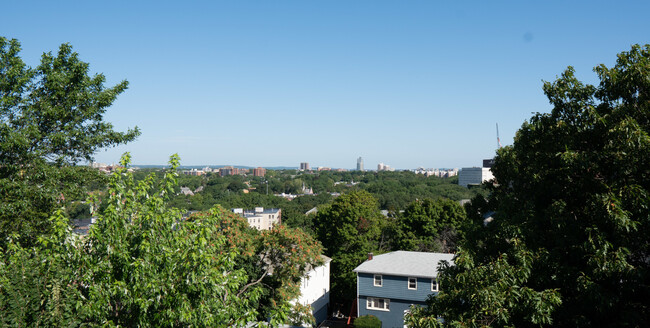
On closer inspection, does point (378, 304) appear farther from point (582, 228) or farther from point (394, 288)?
point (582, 228)

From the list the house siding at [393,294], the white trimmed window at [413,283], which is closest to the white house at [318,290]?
the house siding at [393,294]

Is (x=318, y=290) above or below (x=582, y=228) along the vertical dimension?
below

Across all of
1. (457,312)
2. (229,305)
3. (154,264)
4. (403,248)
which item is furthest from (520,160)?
(403,248)

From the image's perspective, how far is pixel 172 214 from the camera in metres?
8.05

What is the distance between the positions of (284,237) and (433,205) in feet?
81.1

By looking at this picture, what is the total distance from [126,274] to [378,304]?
2356cm

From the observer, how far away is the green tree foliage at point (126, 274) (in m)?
6.87

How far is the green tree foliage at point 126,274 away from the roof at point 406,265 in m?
20.6

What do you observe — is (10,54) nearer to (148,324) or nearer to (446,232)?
(148,324)

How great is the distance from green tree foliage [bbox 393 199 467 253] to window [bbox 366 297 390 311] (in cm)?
1282

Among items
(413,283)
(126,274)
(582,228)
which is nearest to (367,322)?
(413,283)

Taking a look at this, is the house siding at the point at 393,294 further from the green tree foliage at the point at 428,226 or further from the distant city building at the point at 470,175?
the distant city building at the point at 470,175

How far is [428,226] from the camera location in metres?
41.8

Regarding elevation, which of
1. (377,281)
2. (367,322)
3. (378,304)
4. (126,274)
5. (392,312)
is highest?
(126,274)
